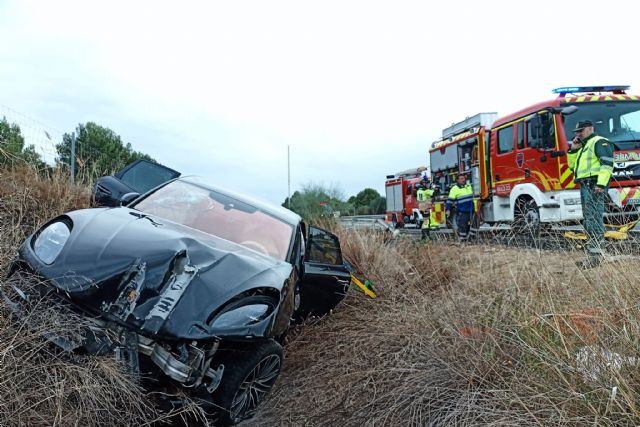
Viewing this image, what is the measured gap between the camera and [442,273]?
4.72 meters

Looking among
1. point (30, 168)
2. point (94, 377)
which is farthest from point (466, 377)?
point (30, 168)

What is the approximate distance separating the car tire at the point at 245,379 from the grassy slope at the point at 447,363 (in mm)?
335

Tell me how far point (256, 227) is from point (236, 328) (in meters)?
1.35

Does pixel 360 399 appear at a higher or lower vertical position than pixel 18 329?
lower

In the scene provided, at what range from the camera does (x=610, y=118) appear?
7.79 m

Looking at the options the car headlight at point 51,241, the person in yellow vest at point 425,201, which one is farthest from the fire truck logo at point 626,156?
the car headlight at point 51,241

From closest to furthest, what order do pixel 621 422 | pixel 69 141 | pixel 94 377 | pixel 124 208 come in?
pixel 621 422 < pixel 94 377 < pixel 124 208 < pixel 69 141

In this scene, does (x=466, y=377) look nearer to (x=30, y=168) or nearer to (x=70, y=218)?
(x=70, y=218)

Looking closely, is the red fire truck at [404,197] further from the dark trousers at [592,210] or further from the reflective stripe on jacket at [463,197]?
the dark trousers at [592,210]

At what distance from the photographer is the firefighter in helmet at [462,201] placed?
11289mm

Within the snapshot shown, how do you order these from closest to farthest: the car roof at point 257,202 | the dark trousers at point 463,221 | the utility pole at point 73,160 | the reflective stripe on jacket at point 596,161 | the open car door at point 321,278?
the open car door at point 321,278 → the car roof at point 257,202 → the reflective stripe on jacket at point 596,161 → the utility pole at point 73,160 → the dark trousers at point 463,221

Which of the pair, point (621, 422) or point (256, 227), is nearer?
point (621, 422)

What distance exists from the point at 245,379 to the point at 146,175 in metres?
3.90

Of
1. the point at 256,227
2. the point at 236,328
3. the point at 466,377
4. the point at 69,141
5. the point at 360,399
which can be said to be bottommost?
the point at 360,399
